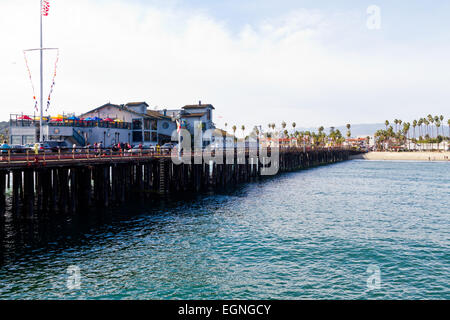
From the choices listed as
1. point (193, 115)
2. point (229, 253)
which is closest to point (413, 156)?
point (193, 115)

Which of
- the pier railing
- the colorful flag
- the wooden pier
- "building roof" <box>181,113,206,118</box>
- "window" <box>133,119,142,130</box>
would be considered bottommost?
the wooden pier

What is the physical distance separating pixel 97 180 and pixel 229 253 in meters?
16.0

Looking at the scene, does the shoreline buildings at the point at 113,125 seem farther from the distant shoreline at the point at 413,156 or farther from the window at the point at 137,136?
the distant shoreline at the point at 413,156

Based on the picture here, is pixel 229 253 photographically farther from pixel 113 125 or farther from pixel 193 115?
pixel 193 115

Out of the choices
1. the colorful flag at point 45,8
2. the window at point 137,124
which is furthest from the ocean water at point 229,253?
the window at point 137,124

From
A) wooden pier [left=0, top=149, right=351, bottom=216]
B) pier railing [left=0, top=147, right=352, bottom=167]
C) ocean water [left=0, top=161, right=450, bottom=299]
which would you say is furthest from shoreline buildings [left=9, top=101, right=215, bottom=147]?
ocean water [left=0, top=161, right=450, bottom=299]

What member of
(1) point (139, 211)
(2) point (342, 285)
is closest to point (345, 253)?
(2) point (342, 285)

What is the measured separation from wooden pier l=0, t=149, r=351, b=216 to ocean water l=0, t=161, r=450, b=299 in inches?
74.9

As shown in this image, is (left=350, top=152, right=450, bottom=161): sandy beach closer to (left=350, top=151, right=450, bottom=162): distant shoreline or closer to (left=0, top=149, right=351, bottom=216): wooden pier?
(left=350, top=151, right=450, bottom=162): distant shoreline

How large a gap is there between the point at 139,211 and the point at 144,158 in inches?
273

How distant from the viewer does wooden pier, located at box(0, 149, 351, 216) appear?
77.7 feet

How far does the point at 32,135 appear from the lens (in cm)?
4728

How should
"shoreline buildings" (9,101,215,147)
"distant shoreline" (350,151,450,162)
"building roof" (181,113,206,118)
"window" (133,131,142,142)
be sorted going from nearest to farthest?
"shoreline buildings" (9,101,215,147) → "window" (133,131,142,142) → "building roof" (181,113,206,118) → "distant shoreline" (350,151,450,162)

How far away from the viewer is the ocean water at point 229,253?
47.3ft
